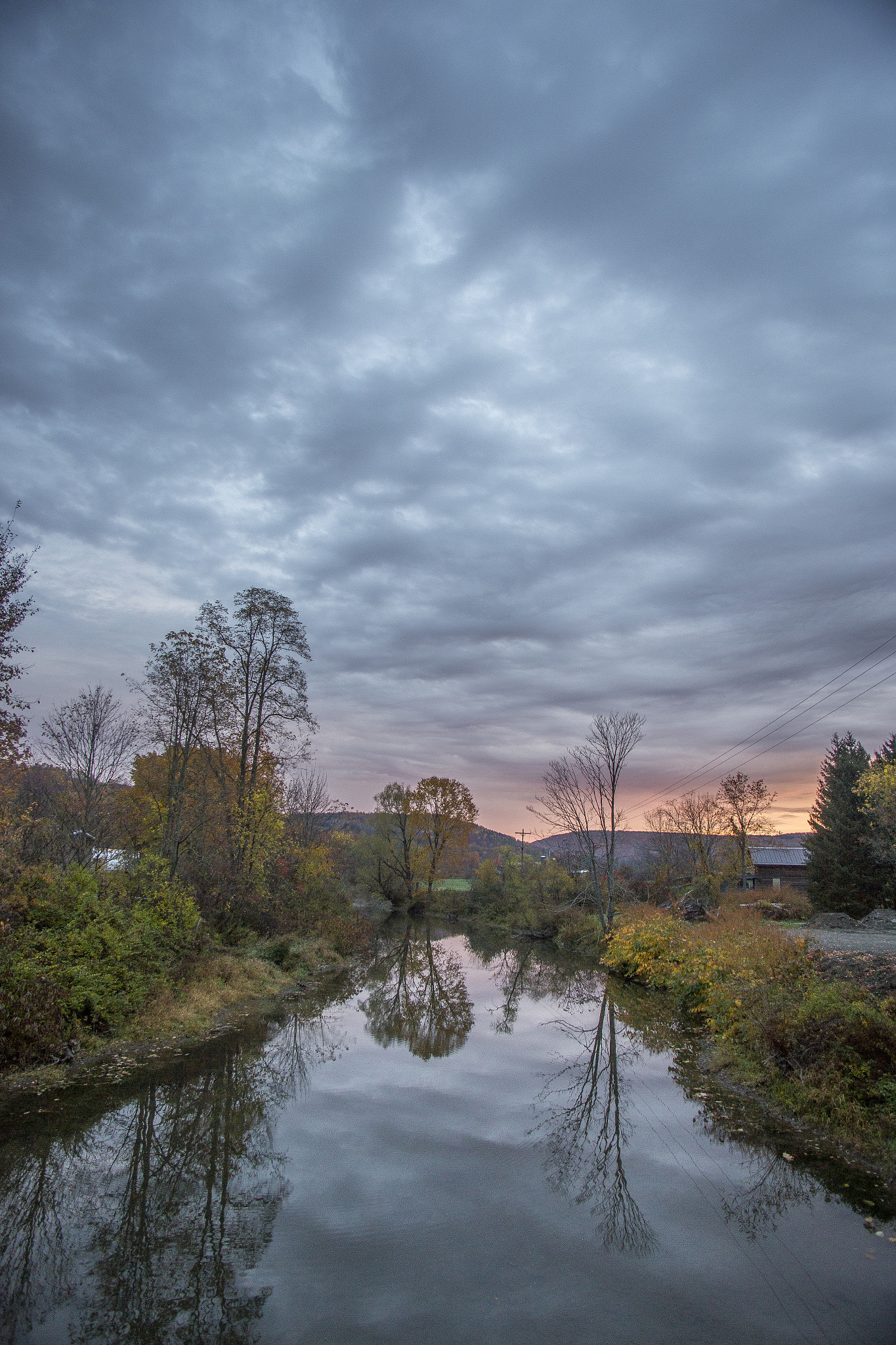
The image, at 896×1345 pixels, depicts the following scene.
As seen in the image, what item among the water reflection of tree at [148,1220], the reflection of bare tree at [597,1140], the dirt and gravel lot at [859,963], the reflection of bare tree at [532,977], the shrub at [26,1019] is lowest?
the reflection of bare tree at [532,977]

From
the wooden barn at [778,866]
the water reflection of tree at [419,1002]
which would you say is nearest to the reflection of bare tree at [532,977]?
the water reflection of tree at [419,1002]

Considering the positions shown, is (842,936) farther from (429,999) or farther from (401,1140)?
(401,1140)

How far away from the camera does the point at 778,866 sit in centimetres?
5938

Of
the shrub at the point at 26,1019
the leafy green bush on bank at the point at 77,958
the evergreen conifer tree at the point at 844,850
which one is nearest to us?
the shrub at the point at 26,1019

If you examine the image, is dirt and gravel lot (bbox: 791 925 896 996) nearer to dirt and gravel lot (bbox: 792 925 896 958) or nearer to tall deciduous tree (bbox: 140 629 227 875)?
dirt and gravel lot (bbox: 792 925 896 958)

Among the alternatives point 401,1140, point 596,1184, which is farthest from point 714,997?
point 401,1140

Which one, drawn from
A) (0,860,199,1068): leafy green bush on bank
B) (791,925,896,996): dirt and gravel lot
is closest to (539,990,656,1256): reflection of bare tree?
(791,925,896,996): dirt and gravel lot

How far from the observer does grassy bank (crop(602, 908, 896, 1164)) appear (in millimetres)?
8570

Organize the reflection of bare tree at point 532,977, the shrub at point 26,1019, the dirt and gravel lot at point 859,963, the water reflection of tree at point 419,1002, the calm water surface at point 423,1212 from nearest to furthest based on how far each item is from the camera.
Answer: the calm water surface at point 423,1212, the shrub at point 26,1019, the dirt and gravel lot at point 859,963, the water reflection of tree at point 419,1002, the reflection of bare tree at point 532,977

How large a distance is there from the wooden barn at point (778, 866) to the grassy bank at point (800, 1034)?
150ft

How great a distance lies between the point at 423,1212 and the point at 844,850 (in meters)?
32.8

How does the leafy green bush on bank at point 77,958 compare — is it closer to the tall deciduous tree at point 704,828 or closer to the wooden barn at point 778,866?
the tall deciduous tree at point 704,828

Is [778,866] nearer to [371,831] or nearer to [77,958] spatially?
[371,831]

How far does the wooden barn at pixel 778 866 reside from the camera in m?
56.8
